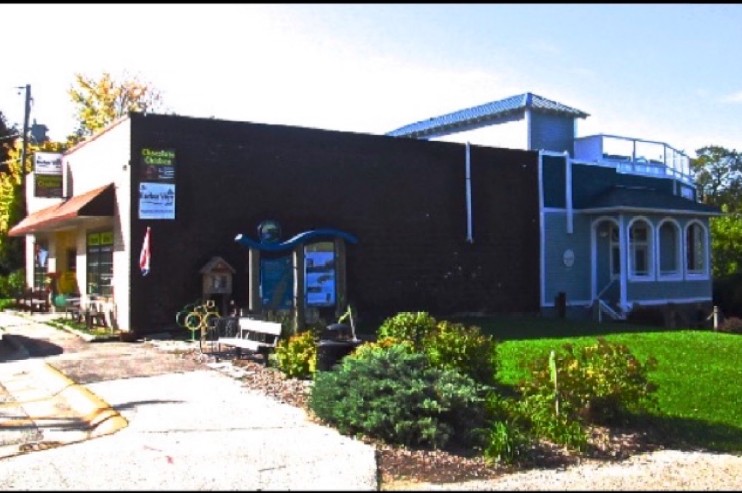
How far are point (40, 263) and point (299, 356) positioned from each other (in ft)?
74.5

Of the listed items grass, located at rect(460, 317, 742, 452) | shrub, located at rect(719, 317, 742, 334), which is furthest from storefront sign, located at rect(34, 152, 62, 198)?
shrub, located at rect(719, 317, 742, 334)

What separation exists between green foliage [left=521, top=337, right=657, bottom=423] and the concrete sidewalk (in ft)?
8.24

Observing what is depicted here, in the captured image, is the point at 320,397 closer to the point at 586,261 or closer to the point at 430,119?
the point at 586,261

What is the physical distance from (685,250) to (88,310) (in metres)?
21.9

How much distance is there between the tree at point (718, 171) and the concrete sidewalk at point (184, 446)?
238 ft

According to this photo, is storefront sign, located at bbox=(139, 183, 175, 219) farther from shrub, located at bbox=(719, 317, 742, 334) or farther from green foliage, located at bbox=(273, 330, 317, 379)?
shrub, located at bbox=(719, 317, 742, 334)

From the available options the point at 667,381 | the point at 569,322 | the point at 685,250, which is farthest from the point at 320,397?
the point at 685,250

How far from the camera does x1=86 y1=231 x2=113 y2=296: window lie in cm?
2014

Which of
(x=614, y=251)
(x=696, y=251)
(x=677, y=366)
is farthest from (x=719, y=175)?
(x=677, y=366)

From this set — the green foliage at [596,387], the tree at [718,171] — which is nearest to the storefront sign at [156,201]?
the green foliage at [596,387]

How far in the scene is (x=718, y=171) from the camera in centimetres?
7481

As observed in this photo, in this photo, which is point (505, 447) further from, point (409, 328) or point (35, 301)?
point (35, 301)

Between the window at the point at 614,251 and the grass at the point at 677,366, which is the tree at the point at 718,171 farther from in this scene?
the grass at the point at 677,366

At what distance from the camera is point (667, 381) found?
39.9 feet
